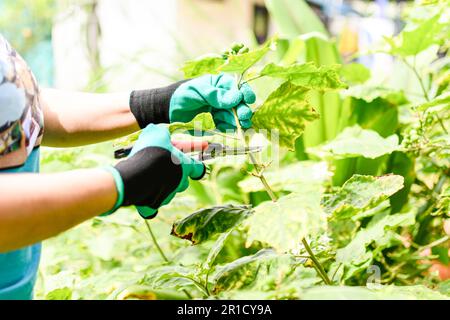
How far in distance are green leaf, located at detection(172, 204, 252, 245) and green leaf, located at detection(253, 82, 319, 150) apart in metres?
0.11

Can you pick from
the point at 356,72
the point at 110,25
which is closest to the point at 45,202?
the point at 356,72

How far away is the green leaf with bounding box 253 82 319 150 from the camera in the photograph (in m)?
0.83

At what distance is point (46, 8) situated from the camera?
4895 mm

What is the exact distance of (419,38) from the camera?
45.4 inches

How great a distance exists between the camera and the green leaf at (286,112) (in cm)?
83

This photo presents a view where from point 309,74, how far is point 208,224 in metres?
0.23

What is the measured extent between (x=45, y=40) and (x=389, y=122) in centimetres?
389

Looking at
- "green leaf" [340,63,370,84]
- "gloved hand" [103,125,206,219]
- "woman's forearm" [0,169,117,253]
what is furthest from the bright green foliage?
"green leaf" [340,63,370,84]

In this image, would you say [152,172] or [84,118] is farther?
[84,118]

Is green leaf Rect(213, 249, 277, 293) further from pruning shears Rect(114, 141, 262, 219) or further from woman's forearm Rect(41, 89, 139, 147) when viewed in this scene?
woman's forearm Rect(41, 89, 139, 147)

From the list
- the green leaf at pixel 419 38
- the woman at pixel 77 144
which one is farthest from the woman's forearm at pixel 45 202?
the green leaf at pixel 419 38

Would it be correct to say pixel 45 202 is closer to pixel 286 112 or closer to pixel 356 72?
pixel 286 112
